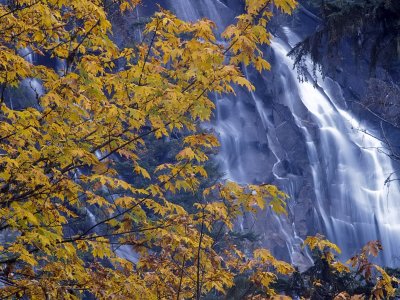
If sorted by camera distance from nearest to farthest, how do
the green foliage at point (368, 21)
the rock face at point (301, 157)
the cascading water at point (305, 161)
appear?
the green foliage at point (368, 21) < the rock face at point (301, 157) < the cascading water at point (305, 161)

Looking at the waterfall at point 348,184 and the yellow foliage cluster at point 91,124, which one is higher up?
the waterfall at point 348,184

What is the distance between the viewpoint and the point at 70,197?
5.05 m

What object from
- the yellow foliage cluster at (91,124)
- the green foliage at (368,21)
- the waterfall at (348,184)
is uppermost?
the waterfall at (348,184)

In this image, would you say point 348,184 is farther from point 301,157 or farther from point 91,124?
point 91,124

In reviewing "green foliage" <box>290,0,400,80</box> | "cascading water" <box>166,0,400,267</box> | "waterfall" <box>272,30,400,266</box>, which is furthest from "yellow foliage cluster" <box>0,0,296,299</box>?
"waterfall" <box>272,30,400,266</box>

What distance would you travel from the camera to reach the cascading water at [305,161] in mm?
29188

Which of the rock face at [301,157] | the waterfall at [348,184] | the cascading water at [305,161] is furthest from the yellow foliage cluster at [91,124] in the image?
the waterfall at [348,184]

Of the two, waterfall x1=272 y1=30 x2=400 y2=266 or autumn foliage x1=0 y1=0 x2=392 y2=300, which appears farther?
waterfall x1=272 y1=30 x2=400 y2=266

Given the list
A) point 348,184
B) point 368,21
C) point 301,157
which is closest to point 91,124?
point 368,21

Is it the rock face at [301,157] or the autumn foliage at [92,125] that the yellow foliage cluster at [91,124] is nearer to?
the autumn foliage at [92,125]

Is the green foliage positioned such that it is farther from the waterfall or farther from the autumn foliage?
the waterfall

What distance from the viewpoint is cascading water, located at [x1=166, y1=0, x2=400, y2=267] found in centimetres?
2919

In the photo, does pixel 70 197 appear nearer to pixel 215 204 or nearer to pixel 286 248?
pixel 215 204

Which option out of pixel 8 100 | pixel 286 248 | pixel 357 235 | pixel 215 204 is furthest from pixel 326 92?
pixel 215 204
